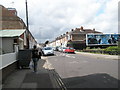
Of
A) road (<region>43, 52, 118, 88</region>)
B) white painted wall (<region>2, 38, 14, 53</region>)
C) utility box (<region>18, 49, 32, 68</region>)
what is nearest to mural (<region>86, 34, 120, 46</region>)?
road (<region>43, 52, 118, 88</region>)

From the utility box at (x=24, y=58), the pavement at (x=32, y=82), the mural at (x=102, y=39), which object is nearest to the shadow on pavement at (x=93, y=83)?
the pavement at (x=32, y=82)

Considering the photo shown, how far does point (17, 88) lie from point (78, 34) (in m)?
55.3

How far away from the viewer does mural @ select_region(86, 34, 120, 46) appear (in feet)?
164

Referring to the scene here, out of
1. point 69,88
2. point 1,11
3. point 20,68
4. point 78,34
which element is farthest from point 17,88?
point 78,34

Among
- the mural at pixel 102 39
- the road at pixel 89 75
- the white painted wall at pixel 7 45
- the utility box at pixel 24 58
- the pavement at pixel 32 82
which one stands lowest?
the pavement at pixel 32 82

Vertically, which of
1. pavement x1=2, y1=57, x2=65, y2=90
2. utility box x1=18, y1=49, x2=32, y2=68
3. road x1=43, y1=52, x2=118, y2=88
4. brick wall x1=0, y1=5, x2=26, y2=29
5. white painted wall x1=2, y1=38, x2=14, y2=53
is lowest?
pavement x1=2, y1=57, x2=65, y2=90

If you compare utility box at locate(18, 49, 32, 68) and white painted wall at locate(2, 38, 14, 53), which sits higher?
white painted wall at locate(2, 38, 14, 53)

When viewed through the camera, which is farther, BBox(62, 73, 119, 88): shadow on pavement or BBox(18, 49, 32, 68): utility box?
BBox(18, 49, 32, 68): utility box

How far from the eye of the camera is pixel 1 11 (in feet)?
93.1

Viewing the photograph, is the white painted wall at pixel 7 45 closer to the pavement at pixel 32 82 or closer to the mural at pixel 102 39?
the pavement at pixel 32 82

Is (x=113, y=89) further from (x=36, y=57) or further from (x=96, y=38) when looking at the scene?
(x=96, y=38)

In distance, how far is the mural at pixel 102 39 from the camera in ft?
164

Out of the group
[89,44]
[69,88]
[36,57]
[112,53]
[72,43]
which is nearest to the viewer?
[69,88]

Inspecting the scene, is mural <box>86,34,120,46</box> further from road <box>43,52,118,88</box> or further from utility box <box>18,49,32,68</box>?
utility box <box>18,49,32,68</box>
